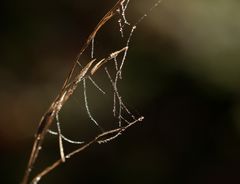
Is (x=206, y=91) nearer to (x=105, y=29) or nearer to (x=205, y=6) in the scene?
(x=205, y=6)

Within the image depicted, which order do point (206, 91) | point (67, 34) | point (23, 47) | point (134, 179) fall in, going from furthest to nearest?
1. point (67, 34)
2. point (23, 47)
3. point (206, 91)
4. point (134, 179)

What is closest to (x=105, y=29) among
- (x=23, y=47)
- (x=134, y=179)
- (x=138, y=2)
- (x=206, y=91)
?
(x=138, y=2)

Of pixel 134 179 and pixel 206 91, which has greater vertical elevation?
pixel 206 91

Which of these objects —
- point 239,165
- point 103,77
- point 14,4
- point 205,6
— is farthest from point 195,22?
point 14,4

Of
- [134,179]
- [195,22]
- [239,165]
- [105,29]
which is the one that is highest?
[105,29]

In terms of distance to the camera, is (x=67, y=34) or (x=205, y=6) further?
(x=67, y=34)

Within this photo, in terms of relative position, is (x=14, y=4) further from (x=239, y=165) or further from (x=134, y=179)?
(x=239, y=165)

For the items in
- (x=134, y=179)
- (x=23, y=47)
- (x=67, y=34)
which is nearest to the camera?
(x=134, y=179)
